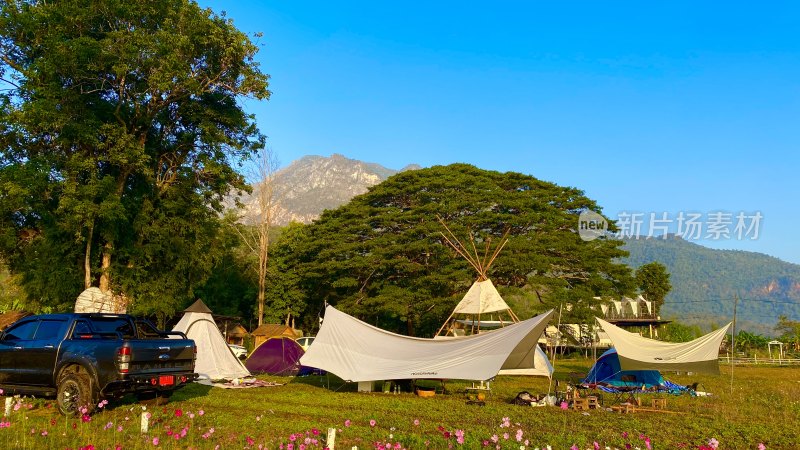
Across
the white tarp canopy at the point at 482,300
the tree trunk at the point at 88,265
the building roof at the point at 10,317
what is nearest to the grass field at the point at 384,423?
the white tarp canopy at the point at 482,300

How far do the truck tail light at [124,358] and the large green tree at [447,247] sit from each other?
937 inches

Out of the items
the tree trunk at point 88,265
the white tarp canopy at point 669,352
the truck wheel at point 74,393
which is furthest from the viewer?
the tree trunk at point 88,265

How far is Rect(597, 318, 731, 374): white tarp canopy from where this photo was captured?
16.4 metres

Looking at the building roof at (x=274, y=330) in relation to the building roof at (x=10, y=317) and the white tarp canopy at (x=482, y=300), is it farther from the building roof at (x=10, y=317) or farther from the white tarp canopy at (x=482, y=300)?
the white tarp canopy at (x=482, y=300)

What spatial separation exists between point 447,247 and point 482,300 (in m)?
14.7

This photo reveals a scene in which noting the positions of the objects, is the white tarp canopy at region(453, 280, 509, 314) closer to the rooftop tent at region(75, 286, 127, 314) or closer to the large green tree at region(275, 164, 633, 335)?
the large green tree at region(275, 164, 633, 335)

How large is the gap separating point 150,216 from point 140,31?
796cm

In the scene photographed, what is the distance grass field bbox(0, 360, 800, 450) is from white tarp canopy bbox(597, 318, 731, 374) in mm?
966

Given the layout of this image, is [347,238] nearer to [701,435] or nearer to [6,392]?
[6,392]

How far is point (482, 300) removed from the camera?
68.9 ft

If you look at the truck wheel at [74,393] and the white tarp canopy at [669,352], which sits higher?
the white tarp canopy at [669,352]

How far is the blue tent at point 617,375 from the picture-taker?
62.0 ft

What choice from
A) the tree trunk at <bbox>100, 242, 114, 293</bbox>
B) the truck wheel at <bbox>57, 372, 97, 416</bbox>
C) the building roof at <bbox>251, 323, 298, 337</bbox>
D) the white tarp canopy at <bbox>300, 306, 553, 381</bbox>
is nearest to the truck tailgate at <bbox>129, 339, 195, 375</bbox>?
the truck wheel at <bbox>57, 372, 97, 416</bbox>

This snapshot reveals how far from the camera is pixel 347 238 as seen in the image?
40.1m
